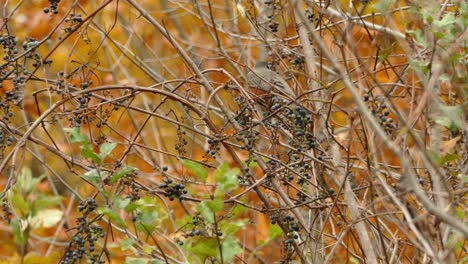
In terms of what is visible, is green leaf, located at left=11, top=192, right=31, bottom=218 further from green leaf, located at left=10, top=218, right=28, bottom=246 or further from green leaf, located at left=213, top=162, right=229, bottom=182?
green leaf, located at left=213, top=162, right=229, bottom=182

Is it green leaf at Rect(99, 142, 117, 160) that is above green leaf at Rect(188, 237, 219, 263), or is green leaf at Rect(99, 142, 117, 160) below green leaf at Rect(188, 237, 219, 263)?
above

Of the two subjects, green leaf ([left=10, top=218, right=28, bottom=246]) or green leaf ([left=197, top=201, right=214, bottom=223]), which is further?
green leaf ([left=197, top=201, right=214, bottom=223])

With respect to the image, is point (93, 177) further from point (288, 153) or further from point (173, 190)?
point (288, 153)

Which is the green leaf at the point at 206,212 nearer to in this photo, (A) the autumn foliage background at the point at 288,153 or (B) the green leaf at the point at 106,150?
(A) the autumn foliage background at the point at 288,153

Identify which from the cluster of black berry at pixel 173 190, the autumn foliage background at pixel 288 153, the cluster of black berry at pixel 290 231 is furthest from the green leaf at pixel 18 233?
the cluster of black berry at pixel 290 231

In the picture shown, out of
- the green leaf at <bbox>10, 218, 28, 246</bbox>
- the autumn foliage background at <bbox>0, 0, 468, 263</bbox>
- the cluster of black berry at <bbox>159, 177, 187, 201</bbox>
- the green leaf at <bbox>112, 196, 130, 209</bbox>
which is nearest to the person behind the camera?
the green leaf at <bbox>10, 218, 28, 246</bbox>

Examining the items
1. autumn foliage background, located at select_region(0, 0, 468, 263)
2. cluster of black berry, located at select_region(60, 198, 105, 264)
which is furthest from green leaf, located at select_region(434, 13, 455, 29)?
cluster of black berry, located at select_region(60, 198, 105, 264)

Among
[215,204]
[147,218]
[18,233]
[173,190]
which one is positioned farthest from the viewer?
[173,190]

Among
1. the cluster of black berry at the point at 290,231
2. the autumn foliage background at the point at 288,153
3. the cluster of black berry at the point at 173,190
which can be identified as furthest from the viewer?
the cluster of black berry at the point at 290,231

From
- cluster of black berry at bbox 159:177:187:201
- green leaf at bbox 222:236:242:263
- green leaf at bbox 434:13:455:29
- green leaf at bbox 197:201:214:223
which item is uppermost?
green leaf at bbox 434:13:455:29

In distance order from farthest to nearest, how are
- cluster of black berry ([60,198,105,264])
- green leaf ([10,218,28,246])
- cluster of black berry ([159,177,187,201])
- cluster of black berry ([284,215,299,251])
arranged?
1. cluster of black berry ([284,215,299,251])
2. cluster of black berry ([159,177,187,201])
3. cluster of black berry ([60,198,105,264])
4. green leaf ([10,218,28,246])

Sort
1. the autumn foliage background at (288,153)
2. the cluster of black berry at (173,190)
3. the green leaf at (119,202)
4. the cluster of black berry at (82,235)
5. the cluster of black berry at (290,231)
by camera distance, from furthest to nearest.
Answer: the cluster of black berry at (290,231) < the cluster of black berry at (173,190) < the cluster of black berry at (82,235) < the green leaf at (119,202) < the autumn foliage background at (288,153)

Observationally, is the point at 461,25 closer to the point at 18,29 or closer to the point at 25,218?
the point at 25,218

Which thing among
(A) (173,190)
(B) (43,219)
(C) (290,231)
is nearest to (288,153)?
(C) (290,231)
